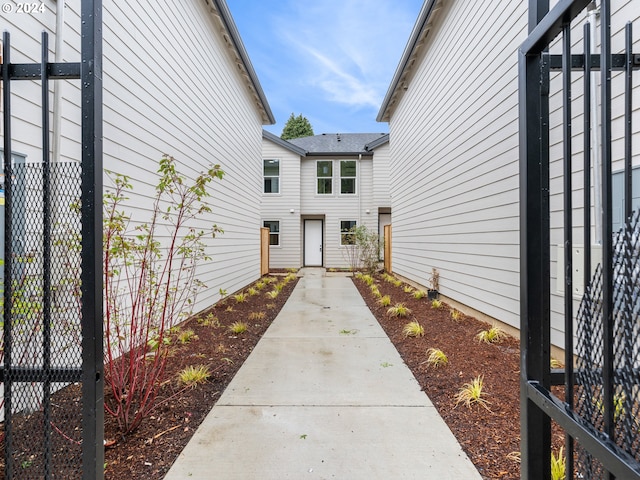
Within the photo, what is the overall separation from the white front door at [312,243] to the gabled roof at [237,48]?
587cm

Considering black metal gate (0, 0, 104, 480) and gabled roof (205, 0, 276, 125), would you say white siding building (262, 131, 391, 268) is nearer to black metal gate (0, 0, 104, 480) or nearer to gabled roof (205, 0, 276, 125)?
gabled roof (205, 0, 276, 125)

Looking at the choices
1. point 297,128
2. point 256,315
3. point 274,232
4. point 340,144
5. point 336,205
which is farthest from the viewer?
point 297,128

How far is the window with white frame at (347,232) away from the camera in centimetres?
1355

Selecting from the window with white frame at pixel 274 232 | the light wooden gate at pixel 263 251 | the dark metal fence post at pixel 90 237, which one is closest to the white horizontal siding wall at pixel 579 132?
the dark metal fence post at pixel 90 237

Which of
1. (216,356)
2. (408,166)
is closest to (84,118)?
(216,356)

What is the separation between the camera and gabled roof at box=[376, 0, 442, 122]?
19.7 ft

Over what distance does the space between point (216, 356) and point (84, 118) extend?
2806 mm

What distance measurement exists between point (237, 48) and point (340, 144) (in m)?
9.11

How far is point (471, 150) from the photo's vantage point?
4.94 m

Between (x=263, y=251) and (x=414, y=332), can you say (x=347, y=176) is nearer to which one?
(x=263, y=251)

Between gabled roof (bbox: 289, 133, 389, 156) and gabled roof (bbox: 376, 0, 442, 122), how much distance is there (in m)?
3.73

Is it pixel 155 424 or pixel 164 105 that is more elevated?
pixel 164 105

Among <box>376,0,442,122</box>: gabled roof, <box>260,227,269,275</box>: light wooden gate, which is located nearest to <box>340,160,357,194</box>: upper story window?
<box>376,0,442,122</box>: gabled roof

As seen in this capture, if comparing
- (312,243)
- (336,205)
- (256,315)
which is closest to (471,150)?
(256,315)
